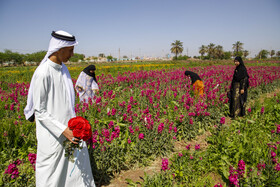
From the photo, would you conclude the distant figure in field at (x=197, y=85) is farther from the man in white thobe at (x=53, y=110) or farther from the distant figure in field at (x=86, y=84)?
the man in white thobe at (x=53, y=110)

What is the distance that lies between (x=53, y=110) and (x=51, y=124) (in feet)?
0.57

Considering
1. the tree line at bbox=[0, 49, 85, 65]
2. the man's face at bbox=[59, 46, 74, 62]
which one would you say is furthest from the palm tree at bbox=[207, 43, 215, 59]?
A: the man's face at bbox=[59, 46, 74, 62]

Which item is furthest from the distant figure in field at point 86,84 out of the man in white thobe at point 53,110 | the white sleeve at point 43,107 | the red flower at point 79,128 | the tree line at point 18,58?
the tree line at point 18,58

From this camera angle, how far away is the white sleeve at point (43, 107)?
63.9 inches

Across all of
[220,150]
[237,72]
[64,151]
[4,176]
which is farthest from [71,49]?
[237,72]

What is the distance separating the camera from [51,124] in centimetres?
167

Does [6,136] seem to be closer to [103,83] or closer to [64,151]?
[64,151]

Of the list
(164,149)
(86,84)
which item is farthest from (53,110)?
(86,84)

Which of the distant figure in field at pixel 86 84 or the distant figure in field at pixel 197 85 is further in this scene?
the distant figure in field at pixel 197 85

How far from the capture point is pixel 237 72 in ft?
19.1

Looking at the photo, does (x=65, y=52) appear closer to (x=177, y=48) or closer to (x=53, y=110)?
(x=53, y=110)

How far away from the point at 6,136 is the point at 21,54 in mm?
92116

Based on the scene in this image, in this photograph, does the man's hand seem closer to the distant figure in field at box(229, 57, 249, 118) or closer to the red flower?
the red flower

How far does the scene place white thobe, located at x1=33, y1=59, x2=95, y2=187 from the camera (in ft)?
5.43
